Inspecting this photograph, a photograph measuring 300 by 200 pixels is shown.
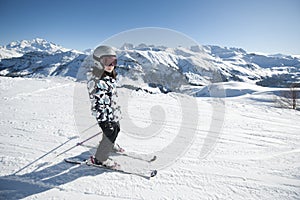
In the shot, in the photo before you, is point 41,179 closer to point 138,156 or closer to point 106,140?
point 106,140

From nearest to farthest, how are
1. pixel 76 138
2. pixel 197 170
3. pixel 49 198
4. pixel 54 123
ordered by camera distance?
1. pixel 49 198
2. pixel 197 170
3. pixel 76 138
4. pixel 54 123

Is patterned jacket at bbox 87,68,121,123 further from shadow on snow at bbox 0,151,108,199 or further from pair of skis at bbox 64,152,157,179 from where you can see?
shadow on snow at bbox 0,151,108,199

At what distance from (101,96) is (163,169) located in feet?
5.23

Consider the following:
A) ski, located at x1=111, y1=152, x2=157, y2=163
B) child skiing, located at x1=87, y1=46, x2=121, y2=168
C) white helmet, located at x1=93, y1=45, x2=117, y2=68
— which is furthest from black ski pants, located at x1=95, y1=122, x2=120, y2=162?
white helmet, located at x1=93, y1=45, x2=117, y2=68

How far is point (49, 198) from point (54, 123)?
10.4ft

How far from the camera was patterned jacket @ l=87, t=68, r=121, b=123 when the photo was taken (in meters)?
3.13

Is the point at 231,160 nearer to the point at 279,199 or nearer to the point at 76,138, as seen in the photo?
the point at 279,199

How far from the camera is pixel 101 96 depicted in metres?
→ 3.13

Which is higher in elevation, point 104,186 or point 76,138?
point 76,138

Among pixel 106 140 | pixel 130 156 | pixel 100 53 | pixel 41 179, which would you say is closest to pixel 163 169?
pixel 130 156

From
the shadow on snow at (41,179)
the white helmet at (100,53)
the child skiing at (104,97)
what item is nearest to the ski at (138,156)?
the child skiing at (104,97)

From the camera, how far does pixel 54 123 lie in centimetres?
534

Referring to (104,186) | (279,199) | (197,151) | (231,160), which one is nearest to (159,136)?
(197,151)

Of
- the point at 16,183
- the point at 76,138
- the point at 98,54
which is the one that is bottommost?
the point at 16,183
